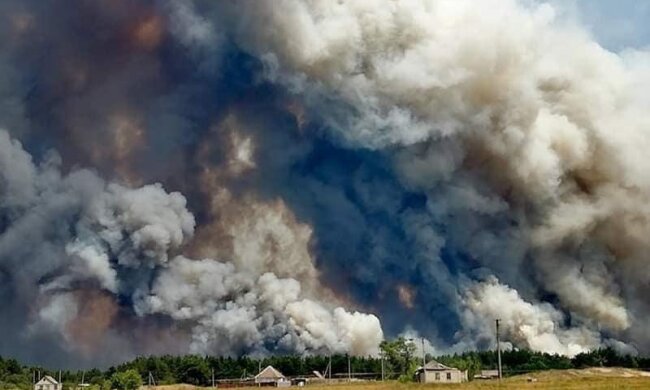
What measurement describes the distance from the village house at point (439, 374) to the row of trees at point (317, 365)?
197 centimetres

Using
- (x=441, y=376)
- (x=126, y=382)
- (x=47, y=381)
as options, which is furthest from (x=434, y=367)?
(x=47, y=381)

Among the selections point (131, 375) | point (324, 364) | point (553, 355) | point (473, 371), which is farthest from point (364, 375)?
point (131, 375)

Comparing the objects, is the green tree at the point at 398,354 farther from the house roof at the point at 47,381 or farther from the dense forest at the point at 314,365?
the house roof at the point at 47,381

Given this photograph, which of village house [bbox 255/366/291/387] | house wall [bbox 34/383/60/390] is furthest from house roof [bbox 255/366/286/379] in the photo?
house wall [bbox 34/383/60/390]

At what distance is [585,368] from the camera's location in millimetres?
96250

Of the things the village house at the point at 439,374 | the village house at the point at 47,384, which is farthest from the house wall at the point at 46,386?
the village house at the point at 439,374

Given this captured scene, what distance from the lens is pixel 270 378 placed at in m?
111

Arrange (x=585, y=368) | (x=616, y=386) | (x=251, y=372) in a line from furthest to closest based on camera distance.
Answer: (x=251, y=372)
(x=585, y=368)
(x=616, y=386)

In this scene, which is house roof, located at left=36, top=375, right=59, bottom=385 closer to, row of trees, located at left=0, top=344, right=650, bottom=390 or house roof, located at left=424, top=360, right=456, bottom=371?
row of trees, located at left=0, top=344, right=650, bottom=390

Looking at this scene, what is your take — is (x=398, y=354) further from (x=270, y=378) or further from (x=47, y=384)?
(x=47, y=384)

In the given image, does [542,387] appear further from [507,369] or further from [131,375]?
[507,369]

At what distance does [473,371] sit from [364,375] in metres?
16.0

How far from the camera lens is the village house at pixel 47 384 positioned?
110 metres

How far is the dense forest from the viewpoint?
335 ft
